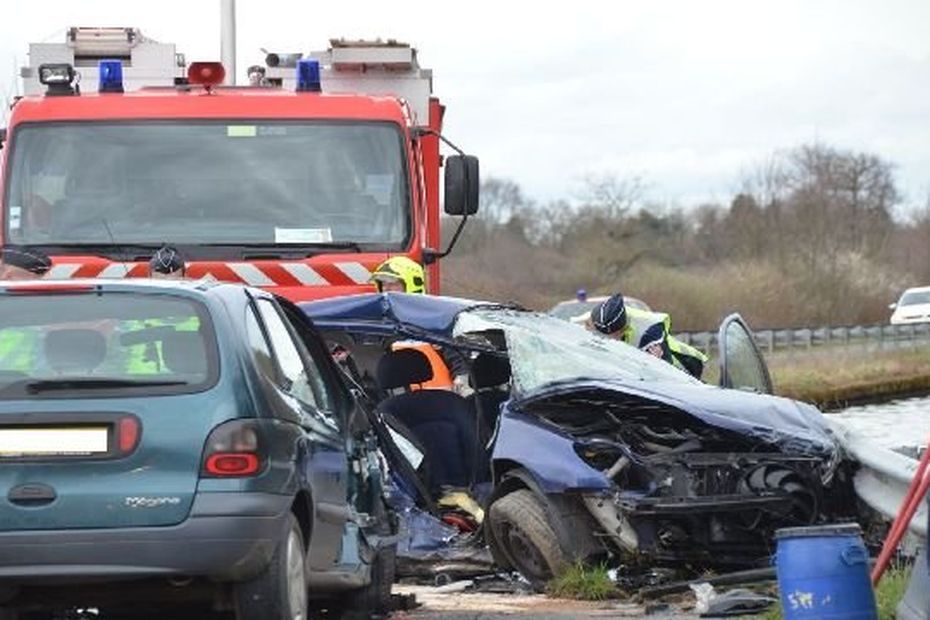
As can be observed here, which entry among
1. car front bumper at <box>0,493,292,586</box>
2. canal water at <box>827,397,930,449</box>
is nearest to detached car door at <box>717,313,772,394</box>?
car front bumper at <box>0,493,292,586</box>

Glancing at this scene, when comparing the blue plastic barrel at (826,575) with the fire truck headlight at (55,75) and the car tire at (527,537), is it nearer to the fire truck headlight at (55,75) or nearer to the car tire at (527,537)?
the car tire at (527,537)

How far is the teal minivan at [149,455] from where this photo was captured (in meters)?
7.18

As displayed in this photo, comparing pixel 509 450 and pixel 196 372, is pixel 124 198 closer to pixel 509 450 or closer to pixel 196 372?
pixel 509 450

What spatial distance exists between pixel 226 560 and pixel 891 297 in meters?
66.7

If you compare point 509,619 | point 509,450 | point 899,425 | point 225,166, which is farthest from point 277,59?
point 899,425

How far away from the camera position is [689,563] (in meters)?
10.6

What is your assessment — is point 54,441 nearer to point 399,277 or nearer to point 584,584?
point 584,584

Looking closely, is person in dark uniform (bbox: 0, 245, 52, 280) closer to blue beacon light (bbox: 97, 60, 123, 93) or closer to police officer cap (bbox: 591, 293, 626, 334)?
blue beacon light (bbox: 97, 60, 123, 93)

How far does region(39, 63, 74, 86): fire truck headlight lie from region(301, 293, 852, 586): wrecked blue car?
119 inches

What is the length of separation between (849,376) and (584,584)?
2841 cm

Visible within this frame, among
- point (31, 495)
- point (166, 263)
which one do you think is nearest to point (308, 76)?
point (166, 263)

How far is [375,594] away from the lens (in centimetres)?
947

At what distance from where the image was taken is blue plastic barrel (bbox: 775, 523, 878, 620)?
7.34 m

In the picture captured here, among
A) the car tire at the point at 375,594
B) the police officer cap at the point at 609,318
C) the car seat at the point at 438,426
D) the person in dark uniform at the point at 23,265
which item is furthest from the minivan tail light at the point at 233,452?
the police officer cap at the point at 609,318
